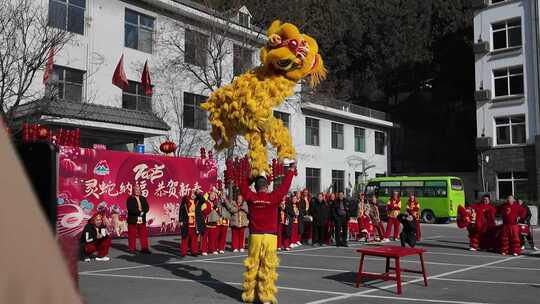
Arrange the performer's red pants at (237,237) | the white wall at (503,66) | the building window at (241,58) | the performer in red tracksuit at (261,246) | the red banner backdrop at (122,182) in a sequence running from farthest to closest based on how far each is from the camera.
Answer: the white wall at (503,66), the building window at (241,58), the red banner backdrop at (122,182), the performer's red pants at (237,237), the performer in red tracksuit at (261,246)

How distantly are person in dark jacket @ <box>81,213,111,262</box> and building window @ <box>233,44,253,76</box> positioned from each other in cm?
1645

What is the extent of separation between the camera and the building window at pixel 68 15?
2152 centimetres

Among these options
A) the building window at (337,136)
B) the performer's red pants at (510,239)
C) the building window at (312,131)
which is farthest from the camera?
the building window at (337,136)

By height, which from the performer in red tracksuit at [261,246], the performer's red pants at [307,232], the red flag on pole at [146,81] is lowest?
the performer's red pants at [307,232]

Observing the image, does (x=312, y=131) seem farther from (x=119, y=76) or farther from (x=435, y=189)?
(x=119, y=76)

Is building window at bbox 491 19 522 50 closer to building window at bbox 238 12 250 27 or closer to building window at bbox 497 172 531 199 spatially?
building window at bbox 497 172 531 199

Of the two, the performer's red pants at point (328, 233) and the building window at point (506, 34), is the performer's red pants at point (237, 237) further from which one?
the building window at point (506, 34)

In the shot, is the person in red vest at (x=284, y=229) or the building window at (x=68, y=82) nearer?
the person in red vest at (x=284, y=229)

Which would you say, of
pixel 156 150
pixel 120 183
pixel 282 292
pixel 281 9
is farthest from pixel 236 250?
pixel 281 9

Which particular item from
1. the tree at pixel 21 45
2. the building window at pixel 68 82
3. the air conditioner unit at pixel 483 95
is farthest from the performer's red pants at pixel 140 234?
the air conditioner unit at pixel 483 95

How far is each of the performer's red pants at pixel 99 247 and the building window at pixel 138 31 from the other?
44.1 feet

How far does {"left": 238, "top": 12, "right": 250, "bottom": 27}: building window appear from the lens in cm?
3021

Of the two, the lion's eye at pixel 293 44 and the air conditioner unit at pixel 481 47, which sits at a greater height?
the air conditioner unit at pixel 481 47

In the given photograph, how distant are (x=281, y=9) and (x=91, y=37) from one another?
14.3m
